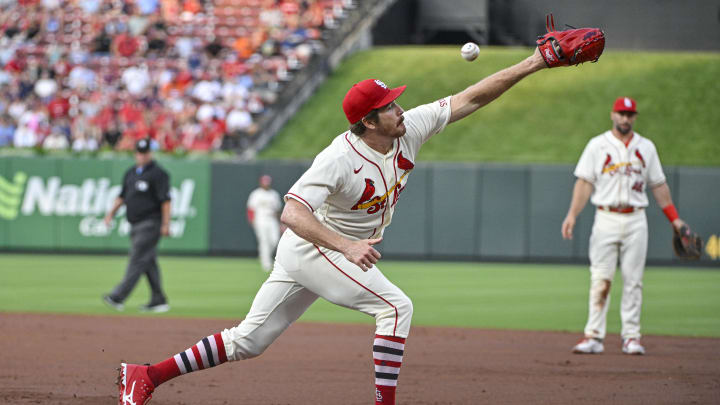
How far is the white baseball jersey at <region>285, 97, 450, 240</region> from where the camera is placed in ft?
18.6

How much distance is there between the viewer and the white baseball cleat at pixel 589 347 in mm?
9414

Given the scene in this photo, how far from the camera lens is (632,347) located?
9.37 m

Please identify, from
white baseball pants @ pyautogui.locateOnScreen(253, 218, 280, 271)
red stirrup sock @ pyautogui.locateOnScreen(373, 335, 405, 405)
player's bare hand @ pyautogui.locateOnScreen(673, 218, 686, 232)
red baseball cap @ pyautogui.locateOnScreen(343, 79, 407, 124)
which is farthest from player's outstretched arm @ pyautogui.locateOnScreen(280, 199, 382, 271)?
white baseball pants @ pyautogui.locateOnScreen(253, 218, 280, 271)

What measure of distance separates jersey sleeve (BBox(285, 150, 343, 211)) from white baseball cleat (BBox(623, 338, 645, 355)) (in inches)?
186

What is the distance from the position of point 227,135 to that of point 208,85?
1872mm

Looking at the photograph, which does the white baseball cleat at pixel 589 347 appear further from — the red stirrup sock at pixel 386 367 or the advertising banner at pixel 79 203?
the advertising banner at pixel 79 203

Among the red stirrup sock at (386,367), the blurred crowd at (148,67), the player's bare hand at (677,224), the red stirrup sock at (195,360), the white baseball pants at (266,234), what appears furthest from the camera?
the blurred crowd at (148,67)

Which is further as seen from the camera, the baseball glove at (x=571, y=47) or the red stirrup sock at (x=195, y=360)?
the red stirrup sock at (x=195, y=360)

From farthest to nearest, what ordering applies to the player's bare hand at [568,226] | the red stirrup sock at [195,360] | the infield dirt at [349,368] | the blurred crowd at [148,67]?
the blurred crowd at [148,67]
the player's bare hand at [568,226]
the infield dirt at [349,368]
the red stirrup sock at [195,360]

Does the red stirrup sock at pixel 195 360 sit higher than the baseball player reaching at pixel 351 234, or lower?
lower

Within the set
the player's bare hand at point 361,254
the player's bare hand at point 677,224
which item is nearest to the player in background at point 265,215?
the player's bare hand at point 677,224

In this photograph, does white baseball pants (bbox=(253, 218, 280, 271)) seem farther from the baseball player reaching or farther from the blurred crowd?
the baseball player reaching

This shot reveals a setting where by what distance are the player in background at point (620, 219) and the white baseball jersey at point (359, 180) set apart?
12.1 feet

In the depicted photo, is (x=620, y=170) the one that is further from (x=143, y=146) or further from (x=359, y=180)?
(x=143, y=146)
